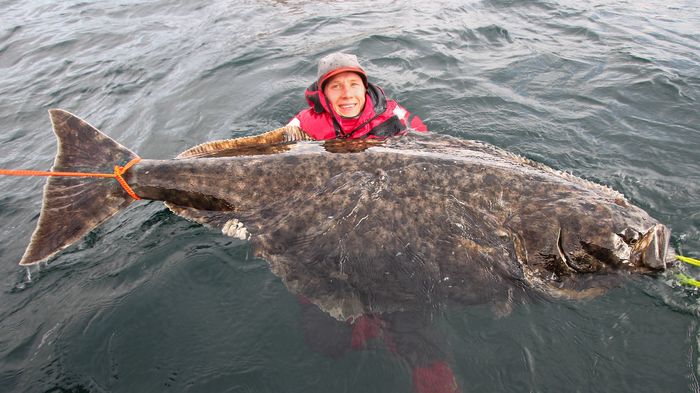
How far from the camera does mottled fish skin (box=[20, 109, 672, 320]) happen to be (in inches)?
121

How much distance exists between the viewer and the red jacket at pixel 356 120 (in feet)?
17.0

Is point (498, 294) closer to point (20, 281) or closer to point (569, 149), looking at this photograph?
point (569, 149)

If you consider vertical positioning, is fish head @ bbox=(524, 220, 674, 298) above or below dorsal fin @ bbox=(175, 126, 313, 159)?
below

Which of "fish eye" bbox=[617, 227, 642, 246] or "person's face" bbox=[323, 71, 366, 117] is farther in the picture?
"person's face" bbox=[323, 71, 366, 117]

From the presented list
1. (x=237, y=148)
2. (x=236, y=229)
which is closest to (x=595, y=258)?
(x=236, y=229)

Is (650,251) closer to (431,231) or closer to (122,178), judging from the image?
(431,231)

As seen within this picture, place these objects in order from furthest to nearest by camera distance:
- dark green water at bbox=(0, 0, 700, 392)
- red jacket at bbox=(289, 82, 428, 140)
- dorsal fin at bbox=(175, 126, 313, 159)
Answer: red jacket at bbox=(289, 82, 428, 140)
dorsal fin at bbox=(175, 126, 313, 159)
dark green water at bbox=(0, 0, 700, 392)

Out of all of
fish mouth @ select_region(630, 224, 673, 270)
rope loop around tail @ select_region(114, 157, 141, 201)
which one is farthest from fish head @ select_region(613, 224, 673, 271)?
rope loop around tail @ select_region(114, 157, 141, 201)

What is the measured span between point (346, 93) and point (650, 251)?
3303 millimetres

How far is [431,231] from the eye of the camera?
3.19 meters

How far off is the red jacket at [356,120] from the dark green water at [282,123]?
4.00ft

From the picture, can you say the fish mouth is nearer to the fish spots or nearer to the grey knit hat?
the fish spots

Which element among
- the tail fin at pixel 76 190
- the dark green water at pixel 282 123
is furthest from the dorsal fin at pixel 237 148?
the dark green water at pixel 282 123

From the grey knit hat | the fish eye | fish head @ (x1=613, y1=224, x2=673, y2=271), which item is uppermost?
the grey knit hat
